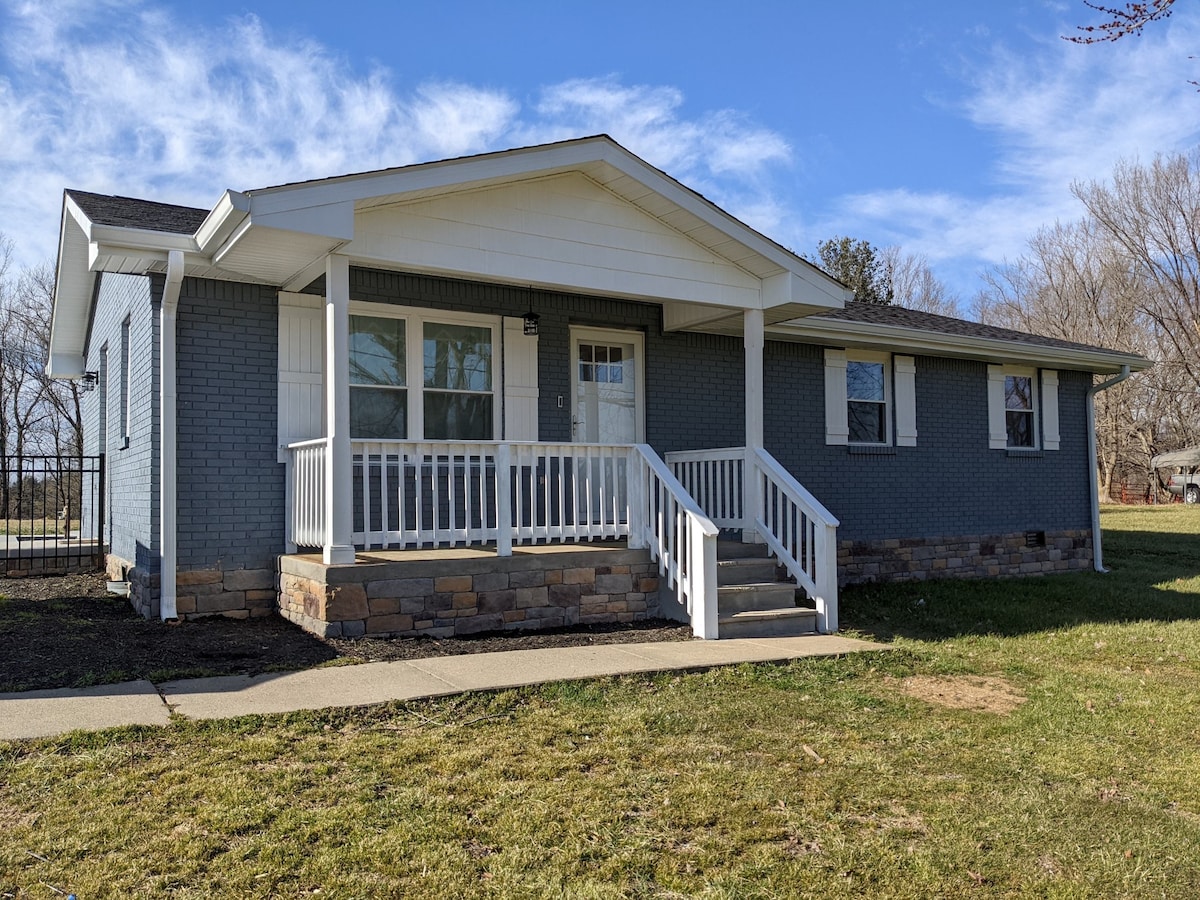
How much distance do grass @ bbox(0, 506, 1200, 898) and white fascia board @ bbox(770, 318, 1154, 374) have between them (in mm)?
5627

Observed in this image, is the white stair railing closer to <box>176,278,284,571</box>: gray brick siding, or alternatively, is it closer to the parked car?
<box>176,278,284,571</box>: gray brick siding

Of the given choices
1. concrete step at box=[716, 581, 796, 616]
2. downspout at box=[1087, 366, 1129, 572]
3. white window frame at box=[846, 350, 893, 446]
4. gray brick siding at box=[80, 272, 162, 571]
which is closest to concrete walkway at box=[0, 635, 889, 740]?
concrete step at box=[716, 581, 796, 616]

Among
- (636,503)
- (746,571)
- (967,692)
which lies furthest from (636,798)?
(746,571)

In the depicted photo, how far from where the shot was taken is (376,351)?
8.38 metres

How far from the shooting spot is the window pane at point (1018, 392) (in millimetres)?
13125

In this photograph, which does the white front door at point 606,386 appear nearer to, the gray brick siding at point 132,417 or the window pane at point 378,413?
the window pane at point 378,413

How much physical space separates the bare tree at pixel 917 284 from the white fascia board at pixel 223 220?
33.6 meters

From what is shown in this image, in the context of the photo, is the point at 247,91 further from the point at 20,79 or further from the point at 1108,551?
the point at 1108,551

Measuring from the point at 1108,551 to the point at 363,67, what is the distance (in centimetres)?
1388

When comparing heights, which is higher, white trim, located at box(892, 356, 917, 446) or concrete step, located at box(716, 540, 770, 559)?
white trim, located at box(892, 356, 917, 446)

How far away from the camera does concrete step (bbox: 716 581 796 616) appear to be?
758 cm

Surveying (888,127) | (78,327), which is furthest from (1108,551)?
(78,327)

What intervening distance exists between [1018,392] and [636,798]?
450 inches

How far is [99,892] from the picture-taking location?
9.21 feet
